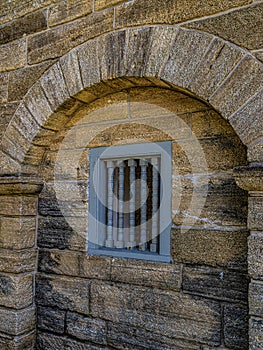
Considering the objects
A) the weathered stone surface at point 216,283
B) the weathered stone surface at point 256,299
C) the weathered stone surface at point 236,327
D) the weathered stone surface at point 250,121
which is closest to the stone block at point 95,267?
the weathered stone surface at point 216,283

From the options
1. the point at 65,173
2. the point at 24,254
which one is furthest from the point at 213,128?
the point at 24,254

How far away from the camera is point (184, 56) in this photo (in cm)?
195

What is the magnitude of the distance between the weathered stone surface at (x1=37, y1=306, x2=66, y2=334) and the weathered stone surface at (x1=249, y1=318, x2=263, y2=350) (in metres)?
1.32

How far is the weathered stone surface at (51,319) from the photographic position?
2443 mm

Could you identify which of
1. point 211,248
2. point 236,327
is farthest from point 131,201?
point 236,327

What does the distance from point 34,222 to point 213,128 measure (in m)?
1.50

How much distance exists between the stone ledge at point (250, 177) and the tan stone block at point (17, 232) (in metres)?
1.58

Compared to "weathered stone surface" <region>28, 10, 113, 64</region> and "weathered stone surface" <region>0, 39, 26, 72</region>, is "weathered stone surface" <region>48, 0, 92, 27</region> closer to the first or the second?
"weathered stone surface" <region>28, 10, 113, 64</region>

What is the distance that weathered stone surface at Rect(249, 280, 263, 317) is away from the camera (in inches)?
66.4

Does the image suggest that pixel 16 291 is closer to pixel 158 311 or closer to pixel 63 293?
pixel 63 293

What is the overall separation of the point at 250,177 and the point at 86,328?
151 cm

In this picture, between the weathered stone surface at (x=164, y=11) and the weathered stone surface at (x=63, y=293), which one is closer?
the weathered stone surface at (x=164, y=11)

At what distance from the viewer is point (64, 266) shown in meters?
2.47

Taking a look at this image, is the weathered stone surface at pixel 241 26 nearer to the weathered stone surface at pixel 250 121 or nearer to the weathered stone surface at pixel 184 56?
the weathered stone surface at pixel 184 56
